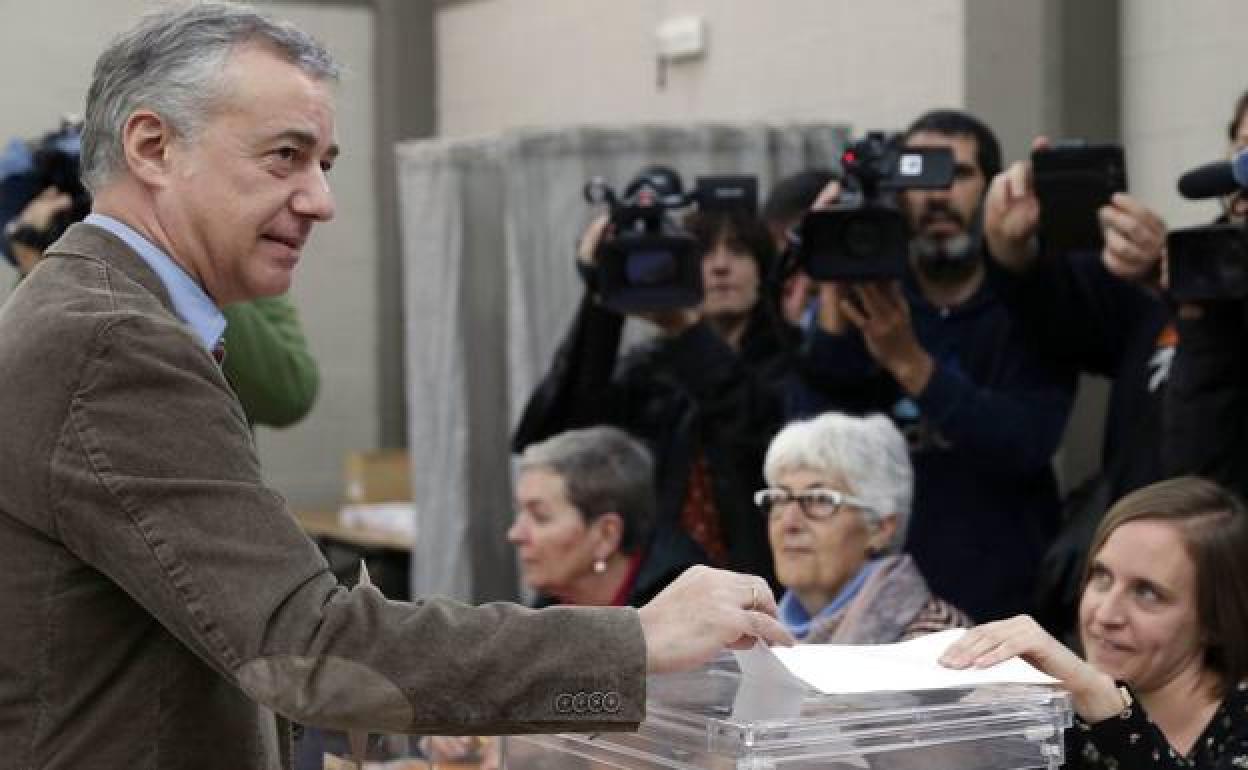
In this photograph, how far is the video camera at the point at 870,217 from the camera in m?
3.56

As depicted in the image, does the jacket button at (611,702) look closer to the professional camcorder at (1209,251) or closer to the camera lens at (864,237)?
the professional camcorder at (1209,251)

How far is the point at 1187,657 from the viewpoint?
2.70 m

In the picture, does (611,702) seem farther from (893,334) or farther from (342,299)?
(342,299)

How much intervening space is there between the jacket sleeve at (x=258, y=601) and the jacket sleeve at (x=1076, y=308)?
2225 mm

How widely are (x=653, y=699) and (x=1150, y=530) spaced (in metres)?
1.19

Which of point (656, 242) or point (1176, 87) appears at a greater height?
point (1176, 87)

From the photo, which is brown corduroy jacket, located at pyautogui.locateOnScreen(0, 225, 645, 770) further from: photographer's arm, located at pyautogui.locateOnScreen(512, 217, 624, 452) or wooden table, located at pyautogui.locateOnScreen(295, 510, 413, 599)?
wooden table, located at pyautogui.locateOnScreen(295, 510, 413, 599)

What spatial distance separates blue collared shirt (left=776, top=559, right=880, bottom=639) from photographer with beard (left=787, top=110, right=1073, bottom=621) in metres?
0.29

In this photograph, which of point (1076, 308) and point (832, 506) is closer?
point (832, 506)

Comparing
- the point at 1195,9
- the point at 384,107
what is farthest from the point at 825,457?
the point at 384,107

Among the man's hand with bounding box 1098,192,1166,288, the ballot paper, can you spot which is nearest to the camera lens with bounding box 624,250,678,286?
the man's hand with bounding box 1098,192,1166,288

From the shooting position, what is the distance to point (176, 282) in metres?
1.61

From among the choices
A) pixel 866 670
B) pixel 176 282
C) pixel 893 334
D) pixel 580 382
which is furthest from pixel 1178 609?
pixel 580 382

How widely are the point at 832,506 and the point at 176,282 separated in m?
1.99
